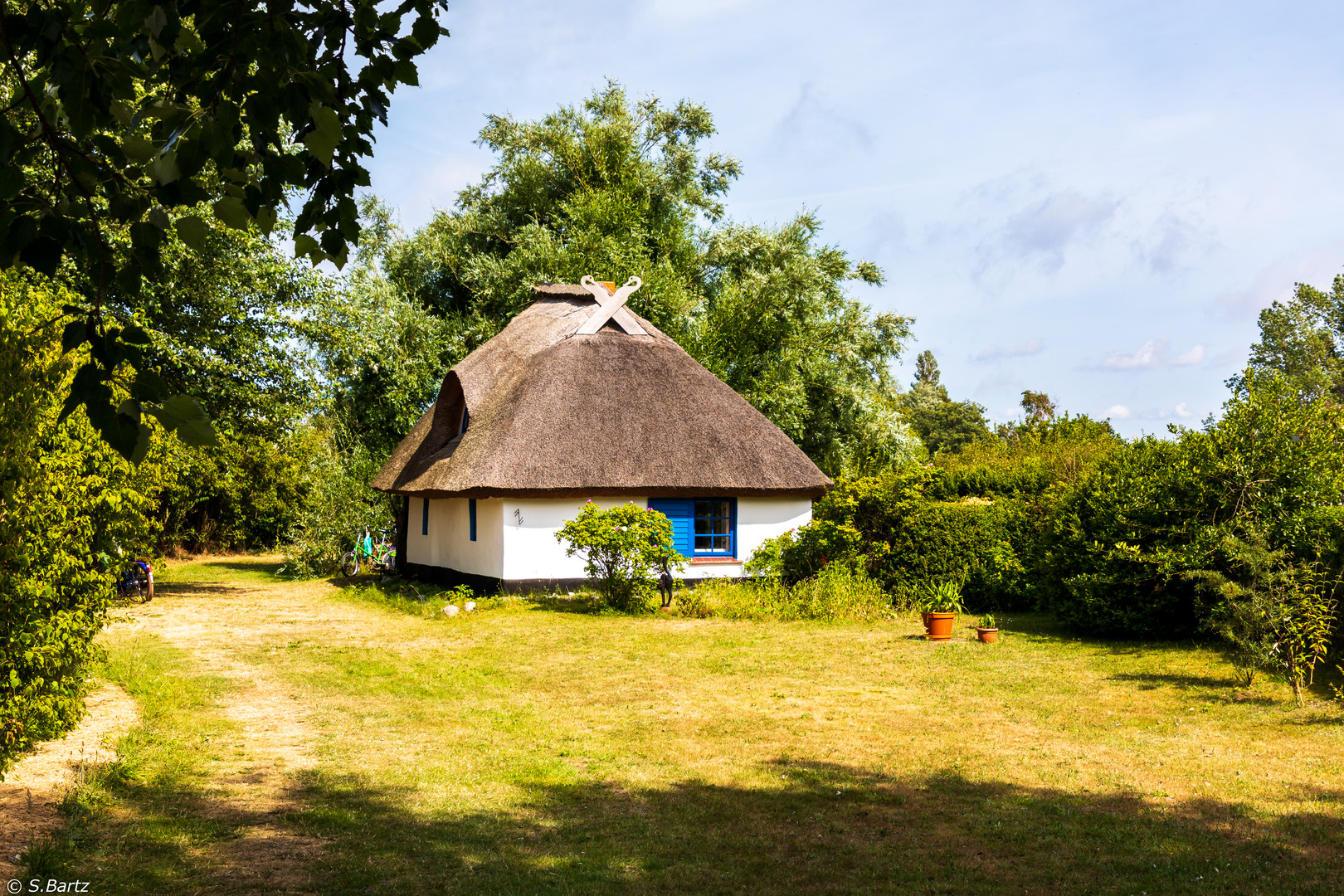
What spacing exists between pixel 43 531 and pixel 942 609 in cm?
1116

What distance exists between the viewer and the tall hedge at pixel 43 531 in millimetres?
6488

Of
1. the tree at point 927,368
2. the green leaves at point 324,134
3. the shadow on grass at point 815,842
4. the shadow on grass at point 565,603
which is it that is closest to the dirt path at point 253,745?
the shadow on grass at point 815,842

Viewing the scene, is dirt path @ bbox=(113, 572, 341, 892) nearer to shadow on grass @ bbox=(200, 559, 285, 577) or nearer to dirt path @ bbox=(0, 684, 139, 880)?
dirt path @ bbox=(0, 684, 139, 880)

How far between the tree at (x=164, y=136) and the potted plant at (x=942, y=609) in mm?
11022

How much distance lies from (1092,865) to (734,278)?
2520 cm

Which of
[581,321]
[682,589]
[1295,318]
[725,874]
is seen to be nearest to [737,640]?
[682,589]

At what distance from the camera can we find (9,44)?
3.15 meters

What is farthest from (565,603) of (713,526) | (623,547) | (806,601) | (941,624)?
(941,624)

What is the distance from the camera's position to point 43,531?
22.2 feet

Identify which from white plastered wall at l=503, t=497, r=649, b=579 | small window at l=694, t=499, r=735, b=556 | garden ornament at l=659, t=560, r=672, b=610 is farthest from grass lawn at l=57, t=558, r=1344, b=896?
small window at l=694, t=499, r=735, b=556

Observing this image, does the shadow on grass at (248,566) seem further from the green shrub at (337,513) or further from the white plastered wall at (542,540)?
the white plastered wall at (542,540)

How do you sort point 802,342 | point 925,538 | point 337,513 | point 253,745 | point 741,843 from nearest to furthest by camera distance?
point 741,843 < point 253,745 < point 925,538 < point 337,513 < point 802,342

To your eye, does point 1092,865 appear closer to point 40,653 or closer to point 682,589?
point 40,653

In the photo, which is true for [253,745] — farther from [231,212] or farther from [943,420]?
[943,420]
